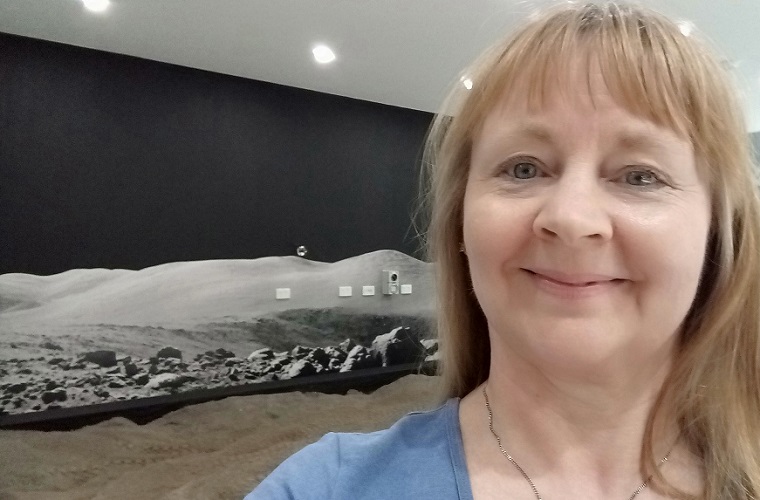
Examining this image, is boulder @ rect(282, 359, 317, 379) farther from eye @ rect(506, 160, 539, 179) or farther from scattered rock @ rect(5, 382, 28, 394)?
eye @ rect(506, 160, 539, 179)

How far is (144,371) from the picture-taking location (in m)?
4.06

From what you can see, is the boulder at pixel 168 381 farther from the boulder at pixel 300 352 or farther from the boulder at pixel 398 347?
the boulder at pixel 398 347

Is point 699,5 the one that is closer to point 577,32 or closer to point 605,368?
point 577,32

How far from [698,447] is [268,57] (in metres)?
3.97

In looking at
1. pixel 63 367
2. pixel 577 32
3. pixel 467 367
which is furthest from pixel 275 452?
pixel 577 32

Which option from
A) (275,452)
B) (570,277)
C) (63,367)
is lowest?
(275,452)

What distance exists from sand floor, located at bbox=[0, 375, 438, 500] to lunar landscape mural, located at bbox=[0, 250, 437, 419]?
312 millimetres

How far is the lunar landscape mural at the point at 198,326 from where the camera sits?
12.2 ft

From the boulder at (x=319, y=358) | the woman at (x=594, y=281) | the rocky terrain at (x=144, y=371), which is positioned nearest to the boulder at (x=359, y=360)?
the rocky terrain at (x=144, y=371)

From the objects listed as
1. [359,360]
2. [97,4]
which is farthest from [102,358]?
[97,4]

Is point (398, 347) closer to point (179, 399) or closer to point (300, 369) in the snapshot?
point (300, 369)

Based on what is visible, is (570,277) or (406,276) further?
(406,276)

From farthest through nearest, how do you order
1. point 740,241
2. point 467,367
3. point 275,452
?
point 275,452
point 467,367
point 740,241

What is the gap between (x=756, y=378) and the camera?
76 cm
